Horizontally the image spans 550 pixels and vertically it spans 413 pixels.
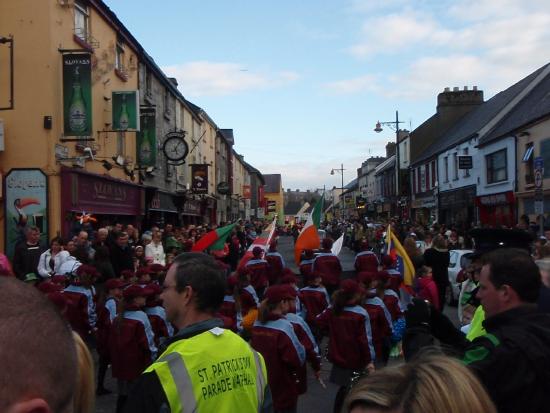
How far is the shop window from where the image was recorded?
77.1ft

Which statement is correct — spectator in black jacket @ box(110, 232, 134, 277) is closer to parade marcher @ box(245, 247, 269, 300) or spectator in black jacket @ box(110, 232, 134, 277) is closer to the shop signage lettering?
parade marcher @ box(245, 247, 269, 300)

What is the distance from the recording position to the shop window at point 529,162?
23.5 metres

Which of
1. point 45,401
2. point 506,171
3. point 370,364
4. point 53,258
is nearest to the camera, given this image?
point 45,401

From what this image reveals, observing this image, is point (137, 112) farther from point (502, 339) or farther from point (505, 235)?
point (502, 339)

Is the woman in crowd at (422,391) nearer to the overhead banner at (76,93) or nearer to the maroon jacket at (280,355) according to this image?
the maroon jacket at (280,355)

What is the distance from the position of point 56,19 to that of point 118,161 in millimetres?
5133

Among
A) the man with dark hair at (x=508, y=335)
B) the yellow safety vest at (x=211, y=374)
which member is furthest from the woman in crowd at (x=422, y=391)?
the yellow safety vest at (x=211, y=374)

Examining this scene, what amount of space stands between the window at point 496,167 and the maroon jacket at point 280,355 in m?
23.5

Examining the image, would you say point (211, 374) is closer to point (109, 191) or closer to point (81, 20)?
point (81, 20)

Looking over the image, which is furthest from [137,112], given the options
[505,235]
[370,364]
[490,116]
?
[490,116]

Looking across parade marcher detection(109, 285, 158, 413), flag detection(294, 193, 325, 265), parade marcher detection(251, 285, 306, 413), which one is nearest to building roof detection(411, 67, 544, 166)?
flag detection(294, 193, 325, 265)

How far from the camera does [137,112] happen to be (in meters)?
18.6

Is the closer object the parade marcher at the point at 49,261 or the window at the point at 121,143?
the parade marcher at the point at 49,261

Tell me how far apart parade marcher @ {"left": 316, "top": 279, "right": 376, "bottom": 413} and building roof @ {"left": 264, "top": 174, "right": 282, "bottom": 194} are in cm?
11621
